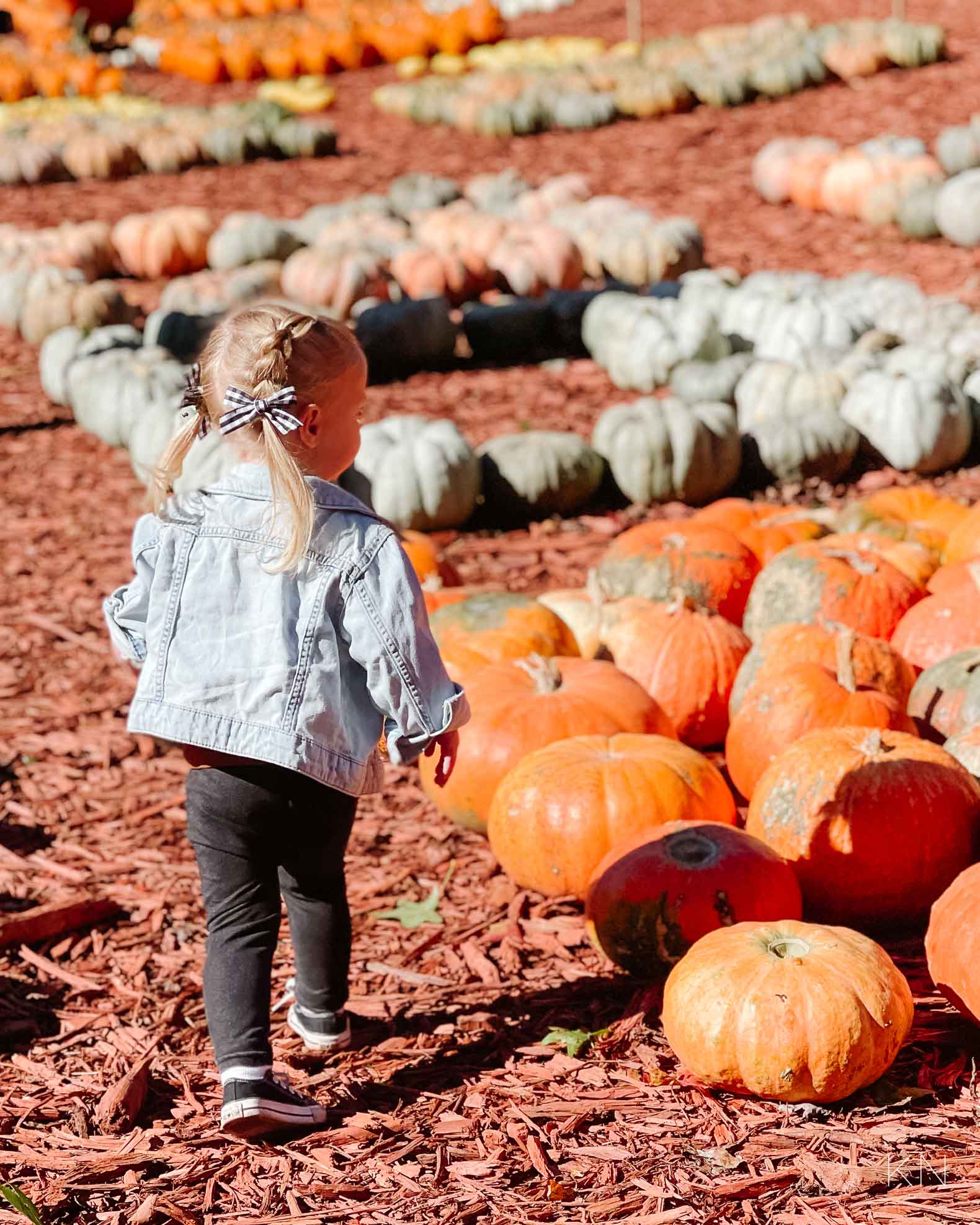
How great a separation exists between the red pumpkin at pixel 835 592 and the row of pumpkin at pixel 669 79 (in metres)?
12.2

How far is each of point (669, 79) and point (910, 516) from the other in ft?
38.2

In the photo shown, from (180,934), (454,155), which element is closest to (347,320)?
(454,155)

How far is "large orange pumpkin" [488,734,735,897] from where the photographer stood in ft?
12.1

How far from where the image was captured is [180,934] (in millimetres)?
3777

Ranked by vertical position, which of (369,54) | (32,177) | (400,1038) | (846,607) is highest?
(369,54)

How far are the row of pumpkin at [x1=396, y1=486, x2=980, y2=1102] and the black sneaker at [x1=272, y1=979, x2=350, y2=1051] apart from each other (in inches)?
25.1

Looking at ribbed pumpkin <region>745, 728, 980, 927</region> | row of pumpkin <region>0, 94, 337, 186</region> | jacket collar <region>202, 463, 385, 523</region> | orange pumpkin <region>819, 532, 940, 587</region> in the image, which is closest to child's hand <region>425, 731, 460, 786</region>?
jacket collar <region>202, 463, 385, 523</region>

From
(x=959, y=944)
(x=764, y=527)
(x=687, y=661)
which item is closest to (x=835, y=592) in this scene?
(x=687, y=661)

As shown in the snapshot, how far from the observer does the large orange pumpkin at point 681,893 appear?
3.29m

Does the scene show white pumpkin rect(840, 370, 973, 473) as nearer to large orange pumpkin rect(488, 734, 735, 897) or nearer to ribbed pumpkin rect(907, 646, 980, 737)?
ribbed pumpkin rect(907, 646, 980, 737)

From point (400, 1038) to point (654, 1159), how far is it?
0.76m

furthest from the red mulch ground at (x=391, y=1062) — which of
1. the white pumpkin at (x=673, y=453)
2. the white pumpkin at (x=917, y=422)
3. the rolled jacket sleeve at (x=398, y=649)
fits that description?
the white pumpkin at (x=917, y=422)

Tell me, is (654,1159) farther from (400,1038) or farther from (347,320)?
(347,320)

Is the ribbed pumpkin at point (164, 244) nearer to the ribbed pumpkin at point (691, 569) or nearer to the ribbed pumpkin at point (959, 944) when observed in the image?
the ribbed pumpkin at point (691, 569)
